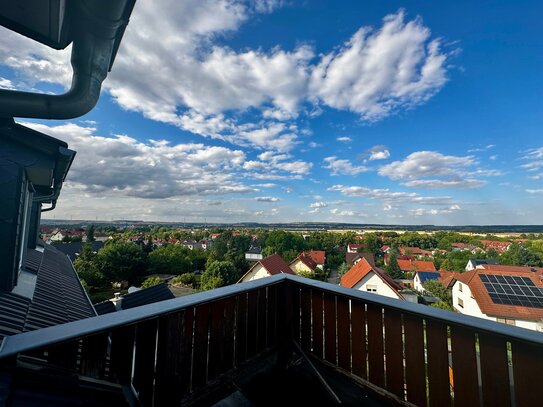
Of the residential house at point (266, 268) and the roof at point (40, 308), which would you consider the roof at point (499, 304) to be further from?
the roof at point (40, 308)

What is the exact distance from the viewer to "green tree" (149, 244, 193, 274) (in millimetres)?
25750

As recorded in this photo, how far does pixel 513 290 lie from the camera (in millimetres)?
8633

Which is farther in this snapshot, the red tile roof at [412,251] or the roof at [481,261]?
the red tile roof at [412,251]

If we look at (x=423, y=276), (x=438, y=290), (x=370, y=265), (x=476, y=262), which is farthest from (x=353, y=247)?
(x=370, y=265)

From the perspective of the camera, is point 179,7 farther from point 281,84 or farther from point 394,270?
point 394,270

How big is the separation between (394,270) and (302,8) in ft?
81.3

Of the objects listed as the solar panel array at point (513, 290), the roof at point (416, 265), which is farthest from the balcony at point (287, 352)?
the roof at point (416, 265)

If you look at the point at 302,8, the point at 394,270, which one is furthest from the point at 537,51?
the point at 394,270

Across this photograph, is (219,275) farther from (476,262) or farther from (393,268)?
(476,262)

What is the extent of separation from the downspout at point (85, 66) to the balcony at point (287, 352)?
1.65 meters

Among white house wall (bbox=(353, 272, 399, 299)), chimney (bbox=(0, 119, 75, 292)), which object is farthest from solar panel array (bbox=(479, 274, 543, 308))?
chimney (bbox=(0, 119, 75, 292))

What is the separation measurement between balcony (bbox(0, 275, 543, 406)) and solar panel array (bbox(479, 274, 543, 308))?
32.8 ft

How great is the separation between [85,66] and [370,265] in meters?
13.4

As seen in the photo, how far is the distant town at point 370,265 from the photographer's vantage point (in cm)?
899
